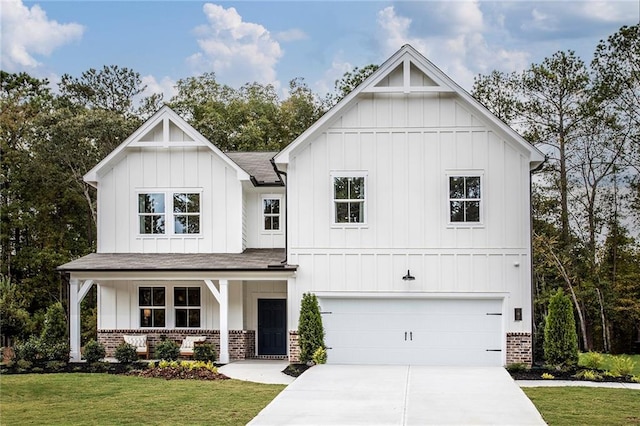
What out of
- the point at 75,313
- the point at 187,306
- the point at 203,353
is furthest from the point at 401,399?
the point at 75,313

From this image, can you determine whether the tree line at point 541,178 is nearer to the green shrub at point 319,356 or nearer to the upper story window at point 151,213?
the upper story window at point 151,213

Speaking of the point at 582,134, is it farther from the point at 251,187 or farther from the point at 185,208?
the point at 185,208

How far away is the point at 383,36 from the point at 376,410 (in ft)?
86.2

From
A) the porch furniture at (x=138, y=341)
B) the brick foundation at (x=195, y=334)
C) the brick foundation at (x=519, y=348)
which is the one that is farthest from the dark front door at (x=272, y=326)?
the brick foundation at (x=519, y=348)

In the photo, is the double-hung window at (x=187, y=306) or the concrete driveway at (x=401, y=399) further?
the double-hung window at (x=187, y=306)

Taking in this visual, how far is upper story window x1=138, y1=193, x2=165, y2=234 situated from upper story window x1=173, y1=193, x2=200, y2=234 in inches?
16.5

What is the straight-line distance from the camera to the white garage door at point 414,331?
22.2 metres

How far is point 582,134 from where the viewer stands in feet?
109

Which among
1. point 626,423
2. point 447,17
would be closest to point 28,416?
point 626,423

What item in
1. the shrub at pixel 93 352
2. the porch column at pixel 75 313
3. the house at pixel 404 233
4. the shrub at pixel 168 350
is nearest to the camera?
the house at pixel 404 233

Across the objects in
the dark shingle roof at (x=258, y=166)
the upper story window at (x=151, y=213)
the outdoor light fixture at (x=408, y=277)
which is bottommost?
the outdoor light fixture at (x=408, y=277)

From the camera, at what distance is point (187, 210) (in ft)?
83.7

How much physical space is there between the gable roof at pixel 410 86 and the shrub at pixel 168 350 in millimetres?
5923

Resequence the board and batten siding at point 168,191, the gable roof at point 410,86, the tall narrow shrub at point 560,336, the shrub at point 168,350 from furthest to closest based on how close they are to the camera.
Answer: the board and batten siding at point 168,191
the shrub at point 168,350
the gable roof at point 410,86
the tall narrow shrub at point 560,336
